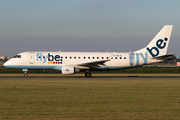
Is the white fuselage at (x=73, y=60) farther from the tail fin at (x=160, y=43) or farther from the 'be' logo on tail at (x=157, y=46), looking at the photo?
the tail fin at (x=160, y=43)

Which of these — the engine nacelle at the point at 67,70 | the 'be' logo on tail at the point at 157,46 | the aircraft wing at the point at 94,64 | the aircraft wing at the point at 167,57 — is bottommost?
the engine nacelle at the point at 67,70

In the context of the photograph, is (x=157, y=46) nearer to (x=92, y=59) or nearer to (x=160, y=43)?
(x=160, y=43)

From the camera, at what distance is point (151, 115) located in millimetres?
11547

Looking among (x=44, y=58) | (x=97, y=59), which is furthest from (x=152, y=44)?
(x=44, y=58)

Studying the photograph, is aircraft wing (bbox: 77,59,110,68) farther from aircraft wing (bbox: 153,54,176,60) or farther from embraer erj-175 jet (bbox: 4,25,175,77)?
aircraft wing (bbox: 153,54,176,60)

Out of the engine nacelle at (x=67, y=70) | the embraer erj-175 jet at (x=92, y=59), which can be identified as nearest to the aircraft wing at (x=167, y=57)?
the embraer erj-175 jet at (x=92, y=59)

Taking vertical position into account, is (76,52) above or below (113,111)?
above

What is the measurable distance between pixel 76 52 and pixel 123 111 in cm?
2931

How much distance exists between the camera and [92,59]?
133ft

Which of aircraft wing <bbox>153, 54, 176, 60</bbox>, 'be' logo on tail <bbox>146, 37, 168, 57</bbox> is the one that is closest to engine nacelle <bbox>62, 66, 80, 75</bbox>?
'be' logo on tail <bbox>146, 37, 168, 57</bbox>

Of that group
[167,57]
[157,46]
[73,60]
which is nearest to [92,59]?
[73,60]

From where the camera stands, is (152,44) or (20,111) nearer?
(20,111)

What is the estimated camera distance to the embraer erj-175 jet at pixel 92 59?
1539 inches

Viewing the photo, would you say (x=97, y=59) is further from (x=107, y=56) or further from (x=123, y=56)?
(x=123, y=56)
